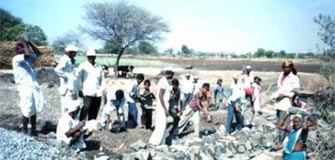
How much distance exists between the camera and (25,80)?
6.19 metres

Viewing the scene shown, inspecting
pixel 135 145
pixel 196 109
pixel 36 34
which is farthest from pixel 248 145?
pixel 36 34

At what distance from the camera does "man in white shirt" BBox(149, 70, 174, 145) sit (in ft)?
21.9

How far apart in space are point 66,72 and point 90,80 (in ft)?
1.59

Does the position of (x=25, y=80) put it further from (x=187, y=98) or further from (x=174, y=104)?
(x=187, y=98)

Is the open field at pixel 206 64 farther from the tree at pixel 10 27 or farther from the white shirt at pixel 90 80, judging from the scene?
the white shirt at pixel 90 80

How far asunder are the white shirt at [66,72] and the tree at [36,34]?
19030mm

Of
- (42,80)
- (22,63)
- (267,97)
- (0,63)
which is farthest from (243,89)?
(0,63)

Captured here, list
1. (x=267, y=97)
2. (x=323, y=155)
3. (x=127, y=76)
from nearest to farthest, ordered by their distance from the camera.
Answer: (x=323, y=155)
(x=267, y=97)
(x=127, y=76)

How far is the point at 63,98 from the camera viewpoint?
657 cm

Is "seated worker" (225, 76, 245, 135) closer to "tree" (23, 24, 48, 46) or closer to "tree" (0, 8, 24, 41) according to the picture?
"tree" (0, 8, 24, 41)

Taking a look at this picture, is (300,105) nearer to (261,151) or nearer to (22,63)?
(261,151)

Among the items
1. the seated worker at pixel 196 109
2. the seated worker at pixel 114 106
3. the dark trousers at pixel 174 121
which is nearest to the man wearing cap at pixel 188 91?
the seated worker at pixel 196 109

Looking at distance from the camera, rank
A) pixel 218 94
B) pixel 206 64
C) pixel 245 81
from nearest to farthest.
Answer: pixel 245 81 → pixel 218 94 → pixel 206 64

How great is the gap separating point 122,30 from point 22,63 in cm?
2047
